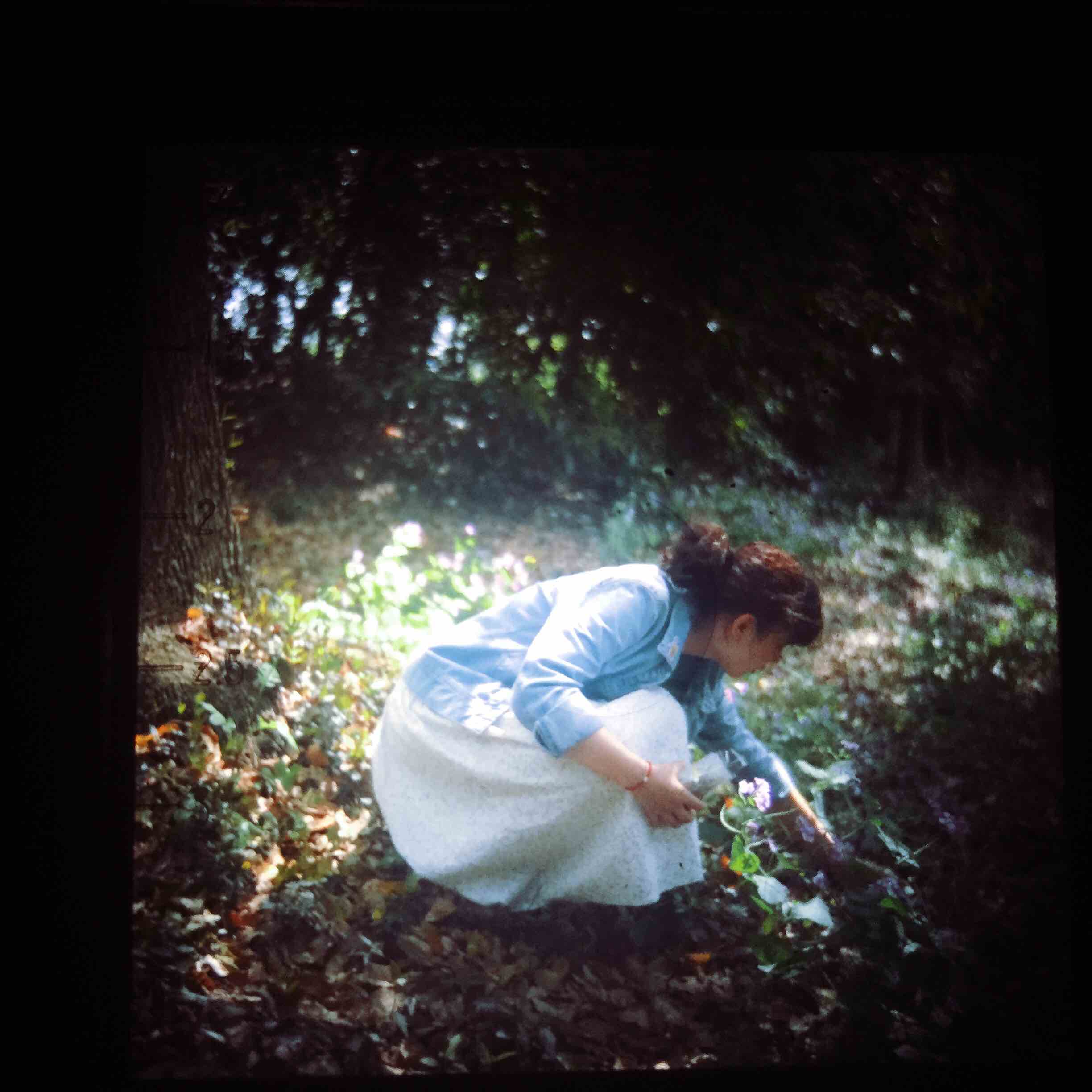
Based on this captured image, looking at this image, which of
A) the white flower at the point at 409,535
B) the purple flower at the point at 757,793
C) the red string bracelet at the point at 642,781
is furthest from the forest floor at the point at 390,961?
the red string bracelet at the point at 642,781

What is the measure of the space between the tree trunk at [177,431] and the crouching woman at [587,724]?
1.73 ft

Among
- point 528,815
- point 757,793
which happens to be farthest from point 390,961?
point 757,793

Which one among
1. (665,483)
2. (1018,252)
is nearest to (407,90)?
(665,483)

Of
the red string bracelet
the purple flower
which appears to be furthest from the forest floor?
the red string bracelet

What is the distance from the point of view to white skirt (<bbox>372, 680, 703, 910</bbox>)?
1.96 metres

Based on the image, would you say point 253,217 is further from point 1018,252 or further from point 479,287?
point 1018,252

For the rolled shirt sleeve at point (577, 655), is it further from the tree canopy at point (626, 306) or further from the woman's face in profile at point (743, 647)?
the tree canopy at point (626, 306)

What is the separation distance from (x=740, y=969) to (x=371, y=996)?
82cm

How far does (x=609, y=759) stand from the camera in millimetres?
1925

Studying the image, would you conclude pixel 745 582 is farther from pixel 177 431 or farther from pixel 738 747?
pixel 177 431

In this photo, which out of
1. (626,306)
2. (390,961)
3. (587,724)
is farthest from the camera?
(626,306)

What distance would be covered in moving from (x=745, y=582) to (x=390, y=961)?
3.76ft

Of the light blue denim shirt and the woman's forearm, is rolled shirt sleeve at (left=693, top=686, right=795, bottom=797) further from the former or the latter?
the woman's forearm

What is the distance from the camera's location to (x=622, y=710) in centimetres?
197
